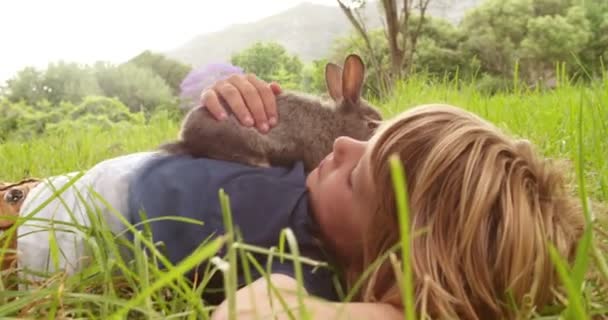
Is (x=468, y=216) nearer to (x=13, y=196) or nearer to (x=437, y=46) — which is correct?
(x=13, y=196)

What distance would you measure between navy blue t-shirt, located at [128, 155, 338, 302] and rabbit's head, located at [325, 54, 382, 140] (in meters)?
0.39

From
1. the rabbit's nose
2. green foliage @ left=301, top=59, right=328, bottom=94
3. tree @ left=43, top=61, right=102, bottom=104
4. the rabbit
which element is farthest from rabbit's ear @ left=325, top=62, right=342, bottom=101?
tree @ left=43, top=61, right=102, bottom=104

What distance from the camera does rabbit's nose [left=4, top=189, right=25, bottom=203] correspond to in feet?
4.41

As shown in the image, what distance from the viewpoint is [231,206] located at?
111cm

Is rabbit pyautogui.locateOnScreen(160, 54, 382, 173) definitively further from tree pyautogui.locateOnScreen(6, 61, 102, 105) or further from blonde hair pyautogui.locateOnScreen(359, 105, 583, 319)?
tree pyautogui.locateOnScreen(6, 61, 102, 105)

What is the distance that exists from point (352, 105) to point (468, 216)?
2.58 feet

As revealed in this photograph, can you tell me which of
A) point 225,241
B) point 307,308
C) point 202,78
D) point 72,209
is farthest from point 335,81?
point 225,241

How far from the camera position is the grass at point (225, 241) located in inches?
18.3

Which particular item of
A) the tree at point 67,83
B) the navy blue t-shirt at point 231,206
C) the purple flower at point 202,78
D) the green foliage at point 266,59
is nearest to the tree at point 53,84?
the tree at point 67,83

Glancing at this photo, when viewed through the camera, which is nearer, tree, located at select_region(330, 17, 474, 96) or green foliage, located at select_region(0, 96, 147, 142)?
green foliage, located at select_region(0, 96, 147, 142)

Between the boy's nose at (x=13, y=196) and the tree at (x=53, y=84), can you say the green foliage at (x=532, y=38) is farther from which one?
the boy's nose at (x=13, y=196)

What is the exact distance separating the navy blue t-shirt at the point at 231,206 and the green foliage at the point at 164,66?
1349 centimetres

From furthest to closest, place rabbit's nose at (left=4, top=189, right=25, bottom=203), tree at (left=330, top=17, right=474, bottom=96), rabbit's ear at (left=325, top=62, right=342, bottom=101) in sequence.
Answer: tree at (left=330, top=17, right=474, bottom=96) → rabbit's ear at (left=325, top=62, right=342, bottom=101) → rabbit's nose at (left=4, top=189, right=25, bottom=203)

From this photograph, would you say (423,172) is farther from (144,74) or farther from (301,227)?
(144,74)
